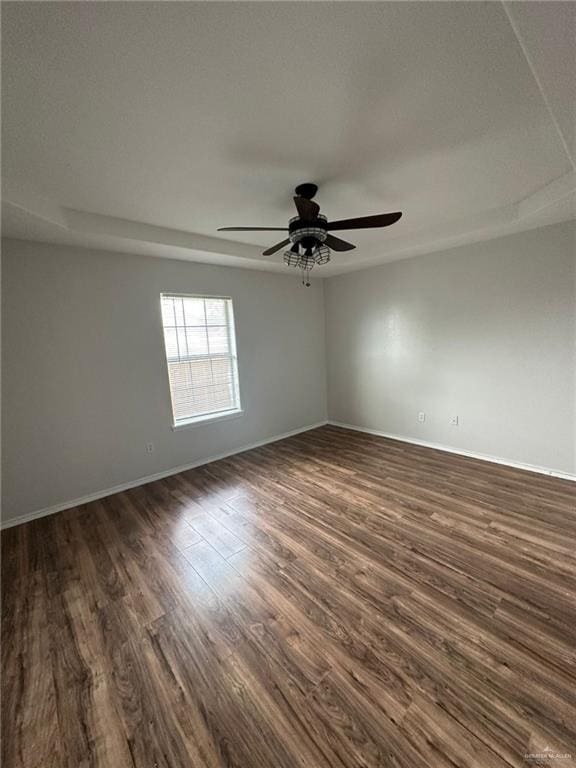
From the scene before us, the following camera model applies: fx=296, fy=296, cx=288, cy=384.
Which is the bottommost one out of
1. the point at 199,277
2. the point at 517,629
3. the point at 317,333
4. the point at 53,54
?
the point at 517,629

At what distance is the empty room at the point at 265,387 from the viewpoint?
3.70 feet

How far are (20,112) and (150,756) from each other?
2779 mm

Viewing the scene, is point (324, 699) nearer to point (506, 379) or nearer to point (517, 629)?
point (517, 629)

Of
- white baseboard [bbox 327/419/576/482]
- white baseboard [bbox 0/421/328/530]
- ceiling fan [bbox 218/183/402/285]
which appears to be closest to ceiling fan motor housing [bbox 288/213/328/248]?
ceiling fan [bbox 218/183/402/285]

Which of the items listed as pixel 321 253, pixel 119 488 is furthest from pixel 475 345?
pixel 119 488

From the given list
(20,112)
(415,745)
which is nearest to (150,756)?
(415,745)

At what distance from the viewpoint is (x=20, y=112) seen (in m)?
→ 1.41

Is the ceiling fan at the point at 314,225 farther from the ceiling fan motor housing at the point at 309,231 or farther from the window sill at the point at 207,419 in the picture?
the window sill at the point at 207,419

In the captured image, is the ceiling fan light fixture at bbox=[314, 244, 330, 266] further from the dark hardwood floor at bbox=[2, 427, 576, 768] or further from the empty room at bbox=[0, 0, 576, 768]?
the dark hardwood floor at bbox=[2, 427, 576, 768]

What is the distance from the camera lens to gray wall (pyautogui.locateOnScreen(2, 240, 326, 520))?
8.59ft

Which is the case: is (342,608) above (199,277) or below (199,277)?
below

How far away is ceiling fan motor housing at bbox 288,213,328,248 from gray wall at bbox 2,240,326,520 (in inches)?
72.4

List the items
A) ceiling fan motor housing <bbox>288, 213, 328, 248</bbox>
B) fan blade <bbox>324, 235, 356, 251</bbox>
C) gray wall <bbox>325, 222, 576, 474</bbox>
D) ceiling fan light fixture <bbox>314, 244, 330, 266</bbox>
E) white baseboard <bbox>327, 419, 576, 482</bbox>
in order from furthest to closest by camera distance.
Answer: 1. white baseboard <bbox>327, 419, 576, 482</bbox>
2. gray wall <bbox>325, 222, 576, 474</bbox>
3. ceiling fan light fixture <bbox>314, 244, 330, 266</bbox>
4. fan blade <bbox>324, 235, 356, 251</bbox>
5. ceiling fan motor housing <bbox>288, 213, 328, 248</bbox>

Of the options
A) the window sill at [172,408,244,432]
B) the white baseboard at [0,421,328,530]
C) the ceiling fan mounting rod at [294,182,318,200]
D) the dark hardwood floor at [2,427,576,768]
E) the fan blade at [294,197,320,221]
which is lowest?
the dark hardwood floor at [2,427,576,768]
